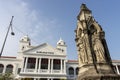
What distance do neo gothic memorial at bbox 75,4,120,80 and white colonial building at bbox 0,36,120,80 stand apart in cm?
2317

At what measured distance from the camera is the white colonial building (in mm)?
30375

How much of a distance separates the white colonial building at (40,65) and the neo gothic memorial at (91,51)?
2317cm

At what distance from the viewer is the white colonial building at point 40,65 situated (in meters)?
30.4

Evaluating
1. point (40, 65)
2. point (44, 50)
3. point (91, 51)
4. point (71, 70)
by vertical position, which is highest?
point (44, 50)

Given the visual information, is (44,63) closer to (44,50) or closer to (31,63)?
(31,63)

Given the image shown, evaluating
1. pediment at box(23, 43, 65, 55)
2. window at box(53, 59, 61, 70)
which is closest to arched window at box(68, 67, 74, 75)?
window at box(53, 59, 61, 70)

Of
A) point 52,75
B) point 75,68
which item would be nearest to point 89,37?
point 52,75

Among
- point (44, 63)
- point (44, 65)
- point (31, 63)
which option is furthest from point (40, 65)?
point (31, 63)

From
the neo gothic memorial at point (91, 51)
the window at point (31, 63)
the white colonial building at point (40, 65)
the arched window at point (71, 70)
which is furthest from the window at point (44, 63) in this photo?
the neo gothic memorial at point (91, 51)

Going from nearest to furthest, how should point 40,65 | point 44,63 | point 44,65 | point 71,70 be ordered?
point 40,65
point 44,65
point 44,63
point 71,70

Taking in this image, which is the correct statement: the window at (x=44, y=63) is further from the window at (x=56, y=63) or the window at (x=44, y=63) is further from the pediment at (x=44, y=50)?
the window at (x=56, y=63)

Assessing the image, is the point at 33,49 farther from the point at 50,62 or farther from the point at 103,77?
the point at 103,77

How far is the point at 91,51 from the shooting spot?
320 inches

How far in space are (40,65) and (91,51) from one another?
25669 millimetres
